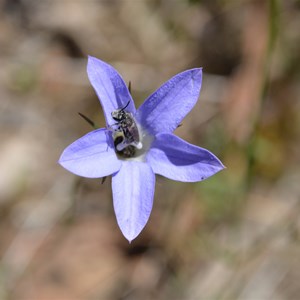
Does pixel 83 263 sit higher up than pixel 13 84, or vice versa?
pixel 13 84

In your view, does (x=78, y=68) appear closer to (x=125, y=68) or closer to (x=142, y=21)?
(x=125, y=68)

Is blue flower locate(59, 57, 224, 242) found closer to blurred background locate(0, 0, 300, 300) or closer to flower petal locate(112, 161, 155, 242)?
flower petal locate(112, 161, 155, 242)

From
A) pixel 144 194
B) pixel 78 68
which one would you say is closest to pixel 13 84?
pixel 78 68

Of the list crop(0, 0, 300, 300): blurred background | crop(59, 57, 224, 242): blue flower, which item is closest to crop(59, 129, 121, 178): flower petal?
crop(59, 57, 224, 242): blue flower

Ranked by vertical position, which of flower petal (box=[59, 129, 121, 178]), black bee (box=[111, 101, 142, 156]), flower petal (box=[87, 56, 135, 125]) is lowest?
flower petal (box=[59, 129, 121, 178])

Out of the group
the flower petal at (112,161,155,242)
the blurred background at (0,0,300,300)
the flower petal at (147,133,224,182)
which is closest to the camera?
the flower petal at (112,161,155,242)

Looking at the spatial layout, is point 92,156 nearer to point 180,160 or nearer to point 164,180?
point 180,160
